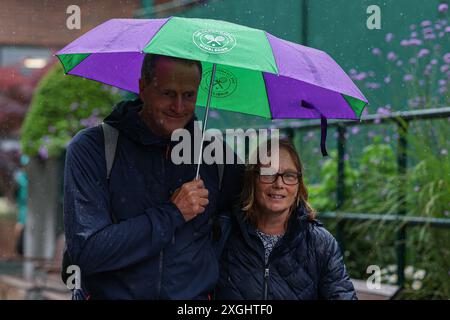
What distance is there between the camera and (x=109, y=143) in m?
3.62

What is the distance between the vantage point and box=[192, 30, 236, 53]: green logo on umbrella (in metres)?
3.54

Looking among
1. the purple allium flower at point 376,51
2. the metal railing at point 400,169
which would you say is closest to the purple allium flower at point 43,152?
the metal railing at point 400,169

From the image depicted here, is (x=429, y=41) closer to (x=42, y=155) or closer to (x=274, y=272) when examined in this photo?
(x=274, y=272)

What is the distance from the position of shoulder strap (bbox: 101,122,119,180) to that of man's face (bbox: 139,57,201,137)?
0.15 m

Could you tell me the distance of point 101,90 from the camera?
1032 cm

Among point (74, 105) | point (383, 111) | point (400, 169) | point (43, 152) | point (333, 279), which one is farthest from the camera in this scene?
point (43, 152)

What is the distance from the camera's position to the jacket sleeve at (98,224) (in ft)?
11.4

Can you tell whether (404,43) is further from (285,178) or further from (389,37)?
(285,178)

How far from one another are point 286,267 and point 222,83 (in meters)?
1.03

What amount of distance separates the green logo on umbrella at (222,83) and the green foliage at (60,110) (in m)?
5.79

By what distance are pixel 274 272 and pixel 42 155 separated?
726cm

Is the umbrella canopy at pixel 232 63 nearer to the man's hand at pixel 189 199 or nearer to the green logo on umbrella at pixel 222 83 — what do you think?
the green logo on umbrella at pixel 222 83

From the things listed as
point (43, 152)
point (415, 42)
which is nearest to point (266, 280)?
point (415, 42)

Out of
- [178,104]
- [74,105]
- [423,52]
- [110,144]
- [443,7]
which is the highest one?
[443,7]
